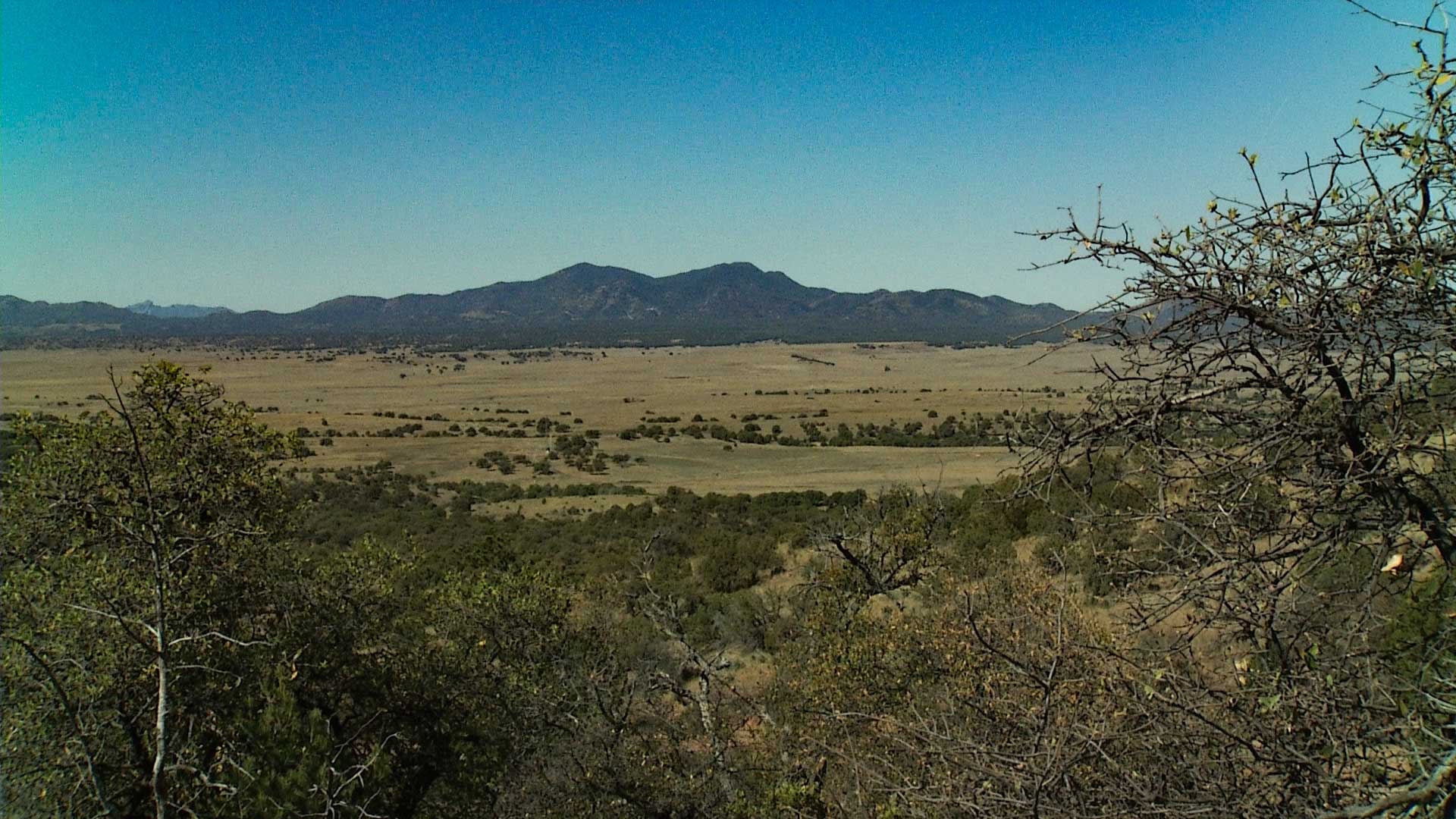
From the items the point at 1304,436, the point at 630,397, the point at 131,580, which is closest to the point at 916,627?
the point at 1304,436

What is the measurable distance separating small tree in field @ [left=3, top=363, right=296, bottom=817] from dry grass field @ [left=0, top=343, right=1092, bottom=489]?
2294 mm

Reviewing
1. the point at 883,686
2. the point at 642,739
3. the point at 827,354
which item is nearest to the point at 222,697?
the point at 642,739

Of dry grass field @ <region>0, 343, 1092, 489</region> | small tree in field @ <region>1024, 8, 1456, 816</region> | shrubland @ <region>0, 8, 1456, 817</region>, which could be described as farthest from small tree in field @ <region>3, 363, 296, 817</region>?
small tree in field @ <region>1024, 8, 1456, 816</region>

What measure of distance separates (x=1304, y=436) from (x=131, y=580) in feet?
34.7

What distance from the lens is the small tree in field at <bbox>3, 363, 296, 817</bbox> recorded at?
7152 mm

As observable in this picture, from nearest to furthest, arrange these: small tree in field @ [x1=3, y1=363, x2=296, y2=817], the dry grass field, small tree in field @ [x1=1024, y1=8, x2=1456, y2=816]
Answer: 1. small tree in field @ [x1=1024, y1=8, x2=1456, y2=816]
2. small tree in field @ [x1=3, y1=363, x2=296, y2=817]
3. the dry grass field

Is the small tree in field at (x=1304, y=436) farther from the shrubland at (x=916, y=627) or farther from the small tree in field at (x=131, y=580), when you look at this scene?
the small tree in field at (x=131, y=580)

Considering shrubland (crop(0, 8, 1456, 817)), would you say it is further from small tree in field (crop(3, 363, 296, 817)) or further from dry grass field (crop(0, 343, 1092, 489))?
dry grass field (crop(0, 343, 1092, 489))

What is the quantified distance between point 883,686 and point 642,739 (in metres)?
3.29

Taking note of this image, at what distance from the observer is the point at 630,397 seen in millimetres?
102938

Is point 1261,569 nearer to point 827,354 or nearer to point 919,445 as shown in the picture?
point 919,445

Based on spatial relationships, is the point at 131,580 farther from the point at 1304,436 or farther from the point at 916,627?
the point at 1304,436

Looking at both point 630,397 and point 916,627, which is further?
point 630,397

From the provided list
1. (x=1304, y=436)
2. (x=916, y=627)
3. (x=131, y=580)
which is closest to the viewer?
(x=1304, y=436)
